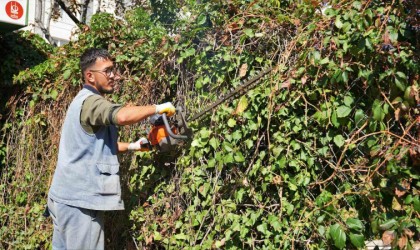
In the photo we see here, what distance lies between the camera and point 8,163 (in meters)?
5.49

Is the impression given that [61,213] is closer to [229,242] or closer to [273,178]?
[229,242]

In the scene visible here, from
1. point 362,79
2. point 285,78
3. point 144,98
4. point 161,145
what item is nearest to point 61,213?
point 161,145

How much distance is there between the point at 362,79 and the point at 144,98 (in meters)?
1.84

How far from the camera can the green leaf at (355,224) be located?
2506 millimetres

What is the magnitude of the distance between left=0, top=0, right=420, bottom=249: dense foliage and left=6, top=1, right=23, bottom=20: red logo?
2210mm

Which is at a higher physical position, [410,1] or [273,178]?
[410,1]

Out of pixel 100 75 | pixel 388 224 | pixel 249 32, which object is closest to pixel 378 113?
pixel 388 224

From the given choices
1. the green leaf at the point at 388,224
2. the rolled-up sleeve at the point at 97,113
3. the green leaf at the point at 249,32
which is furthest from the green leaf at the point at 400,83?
the rolled-up sleeve at the point at 97,113

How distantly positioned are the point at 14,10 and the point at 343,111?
463 centimetres

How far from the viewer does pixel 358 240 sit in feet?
8.18

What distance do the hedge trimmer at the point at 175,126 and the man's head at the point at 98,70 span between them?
43cm

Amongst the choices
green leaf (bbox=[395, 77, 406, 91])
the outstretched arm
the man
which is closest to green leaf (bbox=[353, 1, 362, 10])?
green leaf (bbox=[395, 77, 406, 91])

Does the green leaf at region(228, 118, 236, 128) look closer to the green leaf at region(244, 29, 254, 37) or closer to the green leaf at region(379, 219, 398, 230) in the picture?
the green leaf at region(244, 29, 254, 37)

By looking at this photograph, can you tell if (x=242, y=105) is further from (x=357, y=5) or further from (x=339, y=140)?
(x=357, y=5)
